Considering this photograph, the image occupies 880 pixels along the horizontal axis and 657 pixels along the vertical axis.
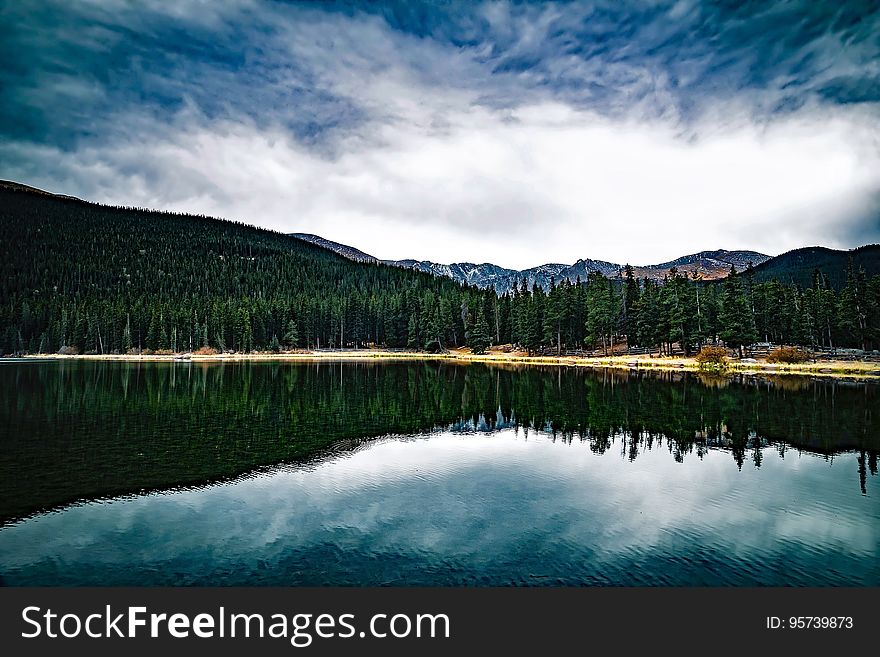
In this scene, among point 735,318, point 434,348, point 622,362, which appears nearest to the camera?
point 735,318

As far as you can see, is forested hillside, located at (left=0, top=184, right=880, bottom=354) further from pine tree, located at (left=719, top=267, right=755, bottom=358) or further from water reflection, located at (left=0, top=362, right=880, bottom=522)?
water reflection, located at (left=0, top=362, right=880, bottom=522)

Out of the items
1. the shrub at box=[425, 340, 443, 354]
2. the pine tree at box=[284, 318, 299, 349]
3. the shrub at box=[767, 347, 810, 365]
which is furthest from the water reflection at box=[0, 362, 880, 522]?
the pine tree at box=[284, 318, 299, 349]

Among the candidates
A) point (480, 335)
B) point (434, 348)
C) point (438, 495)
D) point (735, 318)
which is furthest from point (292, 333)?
point (438, 495)

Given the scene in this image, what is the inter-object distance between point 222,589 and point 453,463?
13.3 metres

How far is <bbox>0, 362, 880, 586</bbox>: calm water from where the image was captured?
13039 mm

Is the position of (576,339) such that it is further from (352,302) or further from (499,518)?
(499,518)

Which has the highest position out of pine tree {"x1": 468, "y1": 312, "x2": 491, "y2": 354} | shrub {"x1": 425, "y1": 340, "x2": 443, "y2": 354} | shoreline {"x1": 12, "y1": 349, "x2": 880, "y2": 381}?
pine tree {"x1": 468, "y1": 312, "x2": 491, "y2": 354}

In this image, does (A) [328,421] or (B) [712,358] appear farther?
(B) [712,358]

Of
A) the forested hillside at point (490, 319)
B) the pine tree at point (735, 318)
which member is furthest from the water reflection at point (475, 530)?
the forested hillside at point (490, 319)

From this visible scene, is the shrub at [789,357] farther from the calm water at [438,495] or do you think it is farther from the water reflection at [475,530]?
the water reflection at [475,530]

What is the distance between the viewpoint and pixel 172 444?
85.8 feet

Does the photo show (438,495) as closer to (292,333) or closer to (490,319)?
(490,319)

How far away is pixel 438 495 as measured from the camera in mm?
18953

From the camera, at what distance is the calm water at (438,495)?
13039mm
